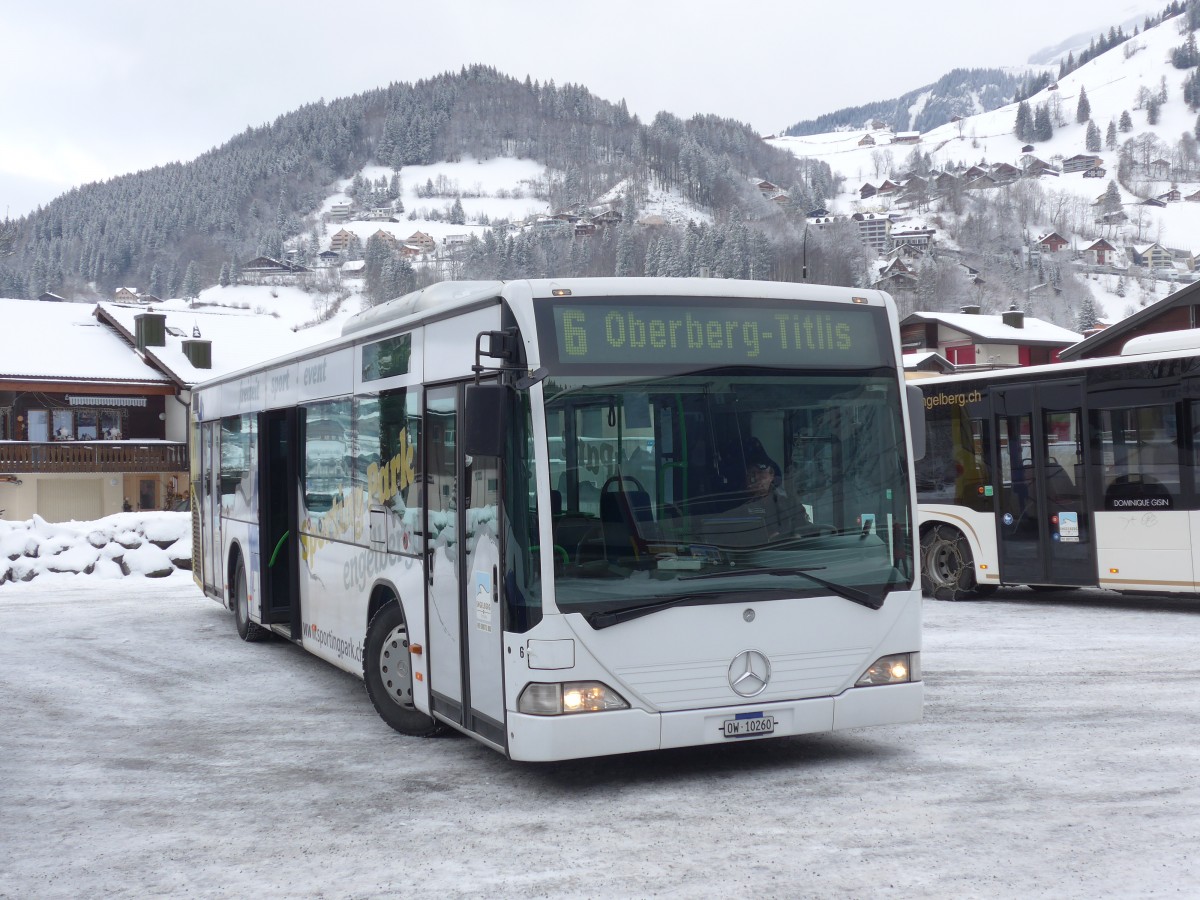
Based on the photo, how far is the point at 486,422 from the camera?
6.71 m

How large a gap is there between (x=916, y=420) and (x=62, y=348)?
183ft

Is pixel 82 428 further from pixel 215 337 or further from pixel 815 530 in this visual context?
pixel 815 530

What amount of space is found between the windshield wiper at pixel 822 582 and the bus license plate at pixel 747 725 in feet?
2.43

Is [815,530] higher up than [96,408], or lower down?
lower down

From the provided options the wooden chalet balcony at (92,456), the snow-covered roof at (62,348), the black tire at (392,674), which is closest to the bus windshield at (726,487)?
the black tire at (392,674)

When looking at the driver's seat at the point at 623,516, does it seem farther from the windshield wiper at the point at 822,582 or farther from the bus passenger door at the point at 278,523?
the bus passenger door at the point at 278,523

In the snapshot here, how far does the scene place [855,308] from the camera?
7.78 metres

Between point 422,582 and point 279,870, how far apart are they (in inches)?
97.7

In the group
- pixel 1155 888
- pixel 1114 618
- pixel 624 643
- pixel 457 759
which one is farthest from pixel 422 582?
pixel 1114 618

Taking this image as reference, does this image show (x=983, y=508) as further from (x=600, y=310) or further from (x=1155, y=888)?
(x=1155, y=888)

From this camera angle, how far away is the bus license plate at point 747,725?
716 centimetres

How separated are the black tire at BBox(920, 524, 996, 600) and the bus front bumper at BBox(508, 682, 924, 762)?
9498 millimetres

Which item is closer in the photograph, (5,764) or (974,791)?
(974,791)

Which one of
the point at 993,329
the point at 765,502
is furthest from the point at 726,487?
the point at 993,329
